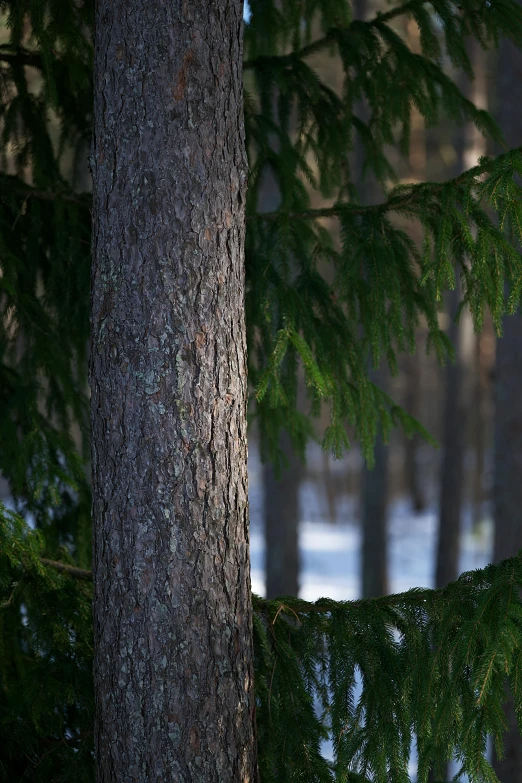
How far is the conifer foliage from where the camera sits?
222cm

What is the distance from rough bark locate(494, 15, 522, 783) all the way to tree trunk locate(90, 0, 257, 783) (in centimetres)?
457

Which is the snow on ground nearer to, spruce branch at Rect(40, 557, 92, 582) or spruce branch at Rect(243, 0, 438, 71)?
spruce branch at Rect(40, 557, 92, 582)

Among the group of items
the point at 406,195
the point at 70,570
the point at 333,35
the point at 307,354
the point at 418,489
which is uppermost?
the point at 418,489

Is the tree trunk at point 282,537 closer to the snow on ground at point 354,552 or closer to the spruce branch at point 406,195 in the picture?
the snow on ground at point 354,552

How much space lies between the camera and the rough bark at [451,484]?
409 inches

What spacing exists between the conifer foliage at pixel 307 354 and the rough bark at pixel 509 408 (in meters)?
2.90

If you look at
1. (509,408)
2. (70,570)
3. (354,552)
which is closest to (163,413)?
(70,570)

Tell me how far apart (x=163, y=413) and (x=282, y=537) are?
7743 millimetres

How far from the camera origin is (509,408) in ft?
20.7

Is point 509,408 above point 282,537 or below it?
above

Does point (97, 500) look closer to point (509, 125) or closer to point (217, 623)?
point (217, 623)

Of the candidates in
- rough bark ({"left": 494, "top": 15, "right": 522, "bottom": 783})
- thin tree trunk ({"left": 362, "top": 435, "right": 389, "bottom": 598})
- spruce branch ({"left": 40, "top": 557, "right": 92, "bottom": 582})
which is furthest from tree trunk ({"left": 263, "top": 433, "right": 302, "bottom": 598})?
spruce branch ({"left": 40, "top": 557, "right": 92, "bottom": 582})

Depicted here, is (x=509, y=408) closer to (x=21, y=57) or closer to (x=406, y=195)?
(x=406, y=195)

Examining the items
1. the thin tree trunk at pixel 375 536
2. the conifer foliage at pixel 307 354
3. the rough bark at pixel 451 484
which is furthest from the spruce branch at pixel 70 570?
the rough bark at pixel 451 484
